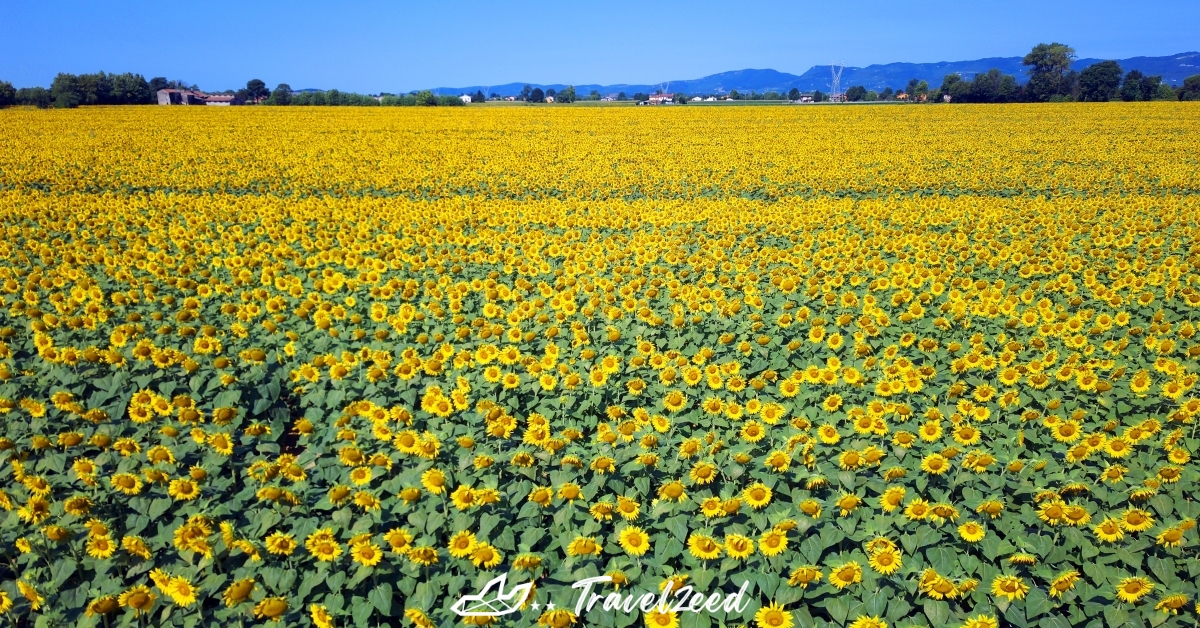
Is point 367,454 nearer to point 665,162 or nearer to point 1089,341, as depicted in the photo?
point 1089,341

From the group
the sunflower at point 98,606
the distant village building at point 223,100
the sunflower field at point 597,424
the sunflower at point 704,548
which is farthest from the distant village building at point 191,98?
the sunflower at point 704,548

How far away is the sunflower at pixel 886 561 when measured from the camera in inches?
123

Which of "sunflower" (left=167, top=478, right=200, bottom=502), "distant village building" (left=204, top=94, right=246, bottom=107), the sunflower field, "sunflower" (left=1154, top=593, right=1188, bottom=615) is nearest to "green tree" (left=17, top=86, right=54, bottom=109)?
"distant village building" (left=204, top=94, right=246, bottom=107)

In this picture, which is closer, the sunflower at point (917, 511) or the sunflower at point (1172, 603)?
the sunflower at point (1172, 603)

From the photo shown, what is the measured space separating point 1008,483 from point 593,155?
23552 mm

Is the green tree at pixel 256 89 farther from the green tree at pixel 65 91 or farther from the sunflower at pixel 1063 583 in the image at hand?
the sunflower at pixel 1063 583

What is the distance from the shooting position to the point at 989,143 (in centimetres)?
2927

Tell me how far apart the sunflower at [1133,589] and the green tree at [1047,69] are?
86150mm

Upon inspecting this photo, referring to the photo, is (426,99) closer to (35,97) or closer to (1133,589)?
(35,97)

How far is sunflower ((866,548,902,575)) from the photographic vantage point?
3.12 metres

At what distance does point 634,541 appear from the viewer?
11.2 feet

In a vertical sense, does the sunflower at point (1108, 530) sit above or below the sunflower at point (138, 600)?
above

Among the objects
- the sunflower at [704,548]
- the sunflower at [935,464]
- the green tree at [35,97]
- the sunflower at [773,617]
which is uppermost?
the green tree at [35,97]

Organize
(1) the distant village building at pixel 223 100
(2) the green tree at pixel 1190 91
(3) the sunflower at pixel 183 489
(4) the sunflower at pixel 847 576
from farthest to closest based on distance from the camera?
(1) the distant village building at pixel 223 100 < (2) the green tree at pixel 1190 91 < (3) the sunflower at pixel 183 489 < (4) the sunflower at pixel 847 576
